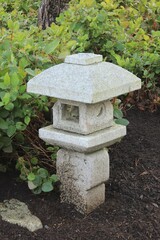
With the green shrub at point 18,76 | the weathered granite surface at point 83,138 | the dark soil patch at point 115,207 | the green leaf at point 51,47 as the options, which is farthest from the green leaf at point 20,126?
the green leaf at point 51,47

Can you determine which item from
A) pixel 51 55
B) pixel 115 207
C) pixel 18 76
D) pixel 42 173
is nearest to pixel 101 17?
pixel 51 55

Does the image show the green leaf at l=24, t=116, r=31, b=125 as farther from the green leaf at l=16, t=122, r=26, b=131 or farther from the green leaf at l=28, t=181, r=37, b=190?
the green leaf at l=28, t=181, r=37, b=190

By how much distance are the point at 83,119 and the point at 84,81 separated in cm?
21

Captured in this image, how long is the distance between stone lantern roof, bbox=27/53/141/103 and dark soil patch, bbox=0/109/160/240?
0.64 m

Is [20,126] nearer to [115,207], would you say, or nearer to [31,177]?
[31,177]

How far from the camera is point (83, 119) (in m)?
2.61

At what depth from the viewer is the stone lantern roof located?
2.47 meters

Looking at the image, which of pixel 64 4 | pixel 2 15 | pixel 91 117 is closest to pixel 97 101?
pixel 91 117

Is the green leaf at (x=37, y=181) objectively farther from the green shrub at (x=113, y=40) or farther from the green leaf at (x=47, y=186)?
the green shrub at (x=113, y=40)

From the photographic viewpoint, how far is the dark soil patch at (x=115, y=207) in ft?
8.63

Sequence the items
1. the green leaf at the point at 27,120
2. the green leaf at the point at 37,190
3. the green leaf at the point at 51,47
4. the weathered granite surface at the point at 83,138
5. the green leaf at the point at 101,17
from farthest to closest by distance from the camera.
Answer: the green leaf at the point at 101,17, the green leaf at the point at 51,47, the green leaf at the point at 37,190, the green leaf at the point at 27,120, the weathered granite surface at the point at 83,138

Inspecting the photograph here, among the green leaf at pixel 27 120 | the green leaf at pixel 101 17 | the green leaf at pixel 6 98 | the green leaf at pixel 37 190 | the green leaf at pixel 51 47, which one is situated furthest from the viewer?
the green leaf at pixel 101 17

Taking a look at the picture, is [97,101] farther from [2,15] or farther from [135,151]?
[2,15]

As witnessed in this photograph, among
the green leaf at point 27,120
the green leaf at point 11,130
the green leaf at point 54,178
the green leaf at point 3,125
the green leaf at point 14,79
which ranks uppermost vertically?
the green leaf at point 14,79
